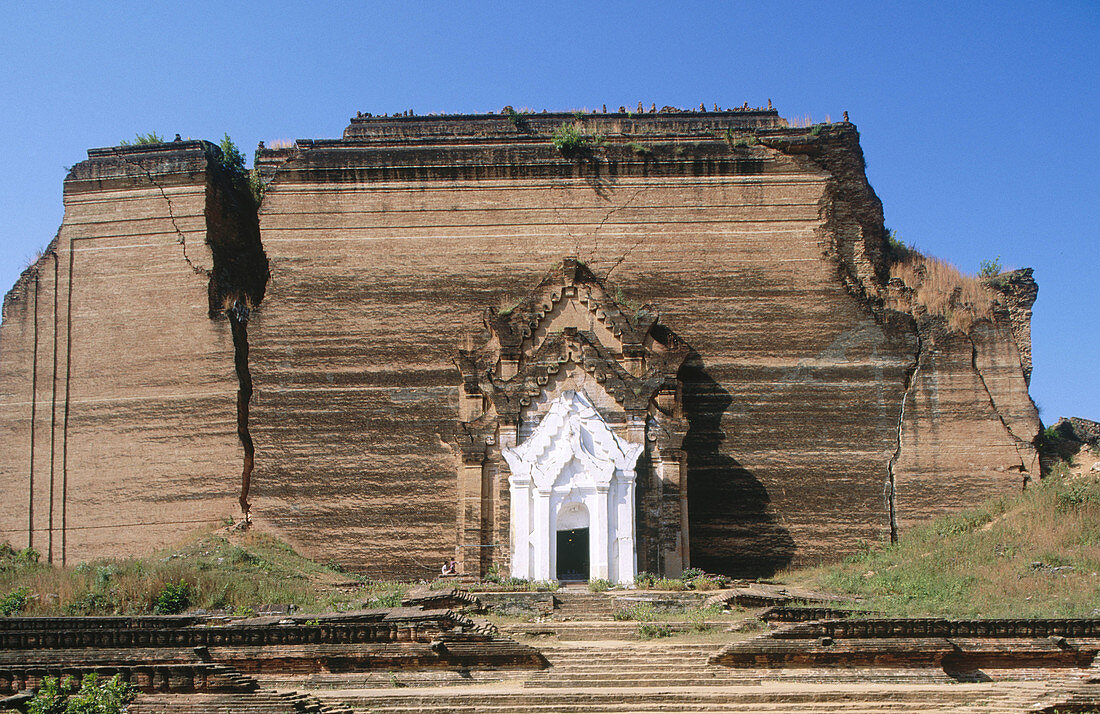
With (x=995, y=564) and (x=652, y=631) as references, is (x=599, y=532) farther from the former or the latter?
(x=995, y=564)

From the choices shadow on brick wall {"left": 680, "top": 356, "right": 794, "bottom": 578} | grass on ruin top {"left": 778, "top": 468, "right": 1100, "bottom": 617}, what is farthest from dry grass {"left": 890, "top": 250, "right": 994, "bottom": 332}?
shadow on brick wall {"left": 680, "top": 356, "right": 794, "bottom": 578}

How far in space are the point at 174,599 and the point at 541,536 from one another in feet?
22.3

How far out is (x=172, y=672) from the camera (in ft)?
46.0

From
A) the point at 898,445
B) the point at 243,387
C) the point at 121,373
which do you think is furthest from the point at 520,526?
the point at 121,373

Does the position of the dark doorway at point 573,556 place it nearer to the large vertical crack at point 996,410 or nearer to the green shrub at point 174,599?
the green shrub at point 174,599

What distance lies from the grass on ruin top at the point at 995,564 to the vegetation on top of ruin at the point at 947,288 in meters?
4.04

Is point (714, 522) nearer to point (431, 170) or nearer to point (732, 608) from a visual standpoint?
point (732, 608)

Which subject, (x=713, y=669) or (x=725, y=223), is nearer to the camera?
(x=713, y=669)

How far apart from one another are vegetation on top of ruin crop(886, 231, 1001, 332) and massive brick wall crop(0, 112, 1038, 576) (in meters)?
0.56

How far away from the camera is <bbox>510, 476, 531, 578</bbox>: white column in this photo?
71.7 ft

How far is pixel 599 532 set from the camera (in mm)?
21562

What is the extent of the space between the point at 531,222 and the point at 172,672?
50.4ft

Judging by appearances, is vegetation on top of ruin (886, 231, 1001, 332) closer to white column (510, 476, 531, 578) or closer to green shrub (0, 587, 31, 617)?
white column (510, 476, 531, 578)

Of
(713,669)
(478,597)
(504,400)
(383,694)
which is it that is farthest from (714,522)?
(383,694)
